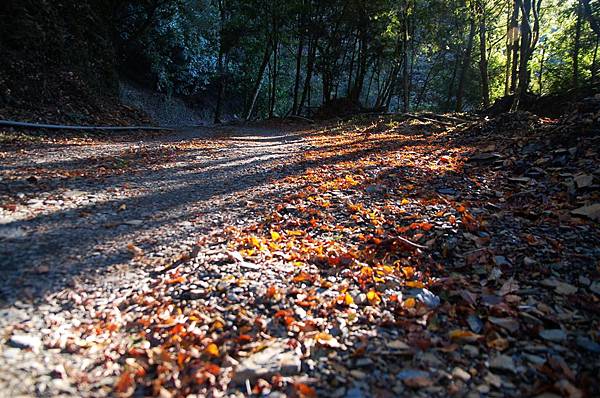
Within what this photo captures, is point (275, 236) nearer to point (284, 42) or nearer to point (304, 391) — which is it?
point (304, 391)

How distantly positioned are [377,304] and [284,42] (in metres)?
24.0

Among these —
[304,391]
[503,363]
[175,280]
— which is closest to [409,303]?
[503,363]

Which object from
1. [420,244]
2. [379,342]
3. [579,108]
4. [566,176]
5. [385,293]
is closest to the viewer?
[379,342]

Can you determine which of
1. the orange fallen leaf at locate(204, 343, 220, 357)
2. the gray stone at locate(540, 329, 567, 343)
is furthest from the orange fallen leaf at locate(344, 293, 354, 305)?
the gray stone at locate(540, 329, 567, 343)

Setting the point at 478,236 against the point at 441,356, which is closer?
the point at 441,356

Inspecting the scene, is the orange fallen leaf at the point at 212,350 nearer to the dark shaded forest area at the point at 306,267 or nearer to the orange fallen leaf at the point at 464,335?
the dark shaded forest area at the point at 306,267

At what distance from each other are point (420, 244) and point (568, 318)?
1.17 meters

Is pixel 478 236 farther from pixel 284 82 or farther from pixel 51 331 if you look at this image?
pixel 284 82

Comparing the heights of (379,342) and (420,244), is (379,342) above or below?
below

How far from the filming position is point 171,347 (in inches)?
66.6

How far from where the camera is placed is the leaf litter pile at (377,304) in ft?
5.10

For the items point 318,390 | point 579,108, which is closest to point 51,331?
point 318,390

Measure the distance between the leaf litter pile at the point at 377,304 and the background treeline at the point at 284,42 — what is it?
299 inches

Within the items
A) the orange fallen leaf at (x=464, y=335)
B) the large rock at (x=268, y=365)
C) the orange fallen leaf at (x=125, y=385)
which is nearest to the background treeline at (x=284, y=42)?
the orange fallen leaf at (x=464, y=335)
